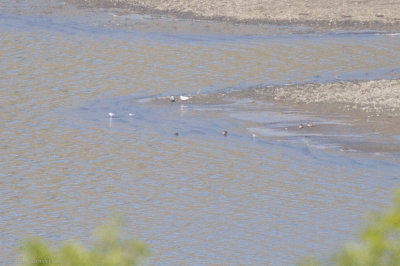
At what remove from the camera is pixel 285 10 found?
23.7 metres

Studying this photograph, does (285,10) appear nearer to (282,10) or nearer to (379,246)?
(282,10)

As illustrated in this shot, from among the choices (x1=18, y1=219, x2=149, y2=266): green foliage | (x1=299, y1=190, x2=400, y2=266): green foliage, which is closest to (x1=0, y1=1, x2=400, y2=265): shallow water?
(x1=18, y1=219, x2=149, y2=266): green foliage

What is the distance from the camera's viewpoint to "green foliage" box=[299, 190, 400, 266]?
8.46 ft

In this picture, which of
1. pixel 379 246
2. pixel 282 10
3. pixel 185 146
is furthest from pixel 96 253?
pixel 282 10

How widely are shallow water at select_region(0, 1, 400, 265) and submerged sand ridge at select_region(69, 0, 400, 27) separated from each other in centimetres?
164

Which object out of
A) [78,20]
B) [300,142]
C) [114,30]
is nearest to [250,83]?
[300,142]

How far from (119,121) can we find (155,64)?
415 centimetres

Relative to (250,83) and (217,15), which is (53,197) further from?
(217,15)

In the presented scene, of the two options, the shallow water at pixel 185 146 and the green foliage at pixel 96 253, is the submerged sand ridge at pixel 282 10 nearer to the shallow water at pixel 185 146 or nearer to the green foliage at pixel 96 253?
the shallow water at pixel 185 146

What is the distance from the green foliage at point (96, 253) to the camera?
2584 mm

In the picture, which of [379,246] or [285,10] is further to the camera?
[285,10]

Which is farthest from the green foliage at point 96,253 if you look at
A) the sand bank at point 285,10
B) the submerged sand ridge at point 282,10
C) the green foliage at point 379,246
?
the submerged sand ridge at point 282,10

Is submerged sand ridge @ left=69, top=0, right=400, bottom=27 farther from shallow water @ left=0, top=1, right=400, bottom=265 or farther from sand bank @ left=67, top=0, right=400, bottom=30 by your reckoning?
shallow water @ left=0, top=1, right=400, bottom=265

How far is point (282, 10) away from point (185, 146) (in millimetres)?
11891
